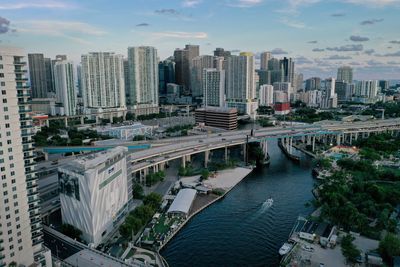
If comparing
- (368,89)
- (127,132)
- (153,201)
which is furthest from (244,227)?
(368,89)

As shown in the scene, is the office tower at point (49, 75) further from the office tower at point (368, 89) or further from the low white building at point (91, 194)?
the office tower at point (368, 89)

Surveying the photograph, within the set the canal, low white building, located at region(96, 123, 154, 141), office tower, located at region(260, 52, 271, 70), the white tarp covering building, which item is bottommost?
the canal

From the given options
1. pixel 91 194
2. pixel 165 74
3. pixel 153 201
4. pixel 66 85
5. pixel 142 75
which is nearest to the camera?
pixel 91 194

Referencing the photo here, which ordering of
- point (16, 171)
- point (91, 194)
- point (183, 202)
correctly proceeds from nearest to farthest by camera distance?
1. point (16, 171)
2. point (91, 194)
3. point (183, 202)

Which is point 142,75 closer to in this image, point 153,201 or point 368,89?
point 153,201

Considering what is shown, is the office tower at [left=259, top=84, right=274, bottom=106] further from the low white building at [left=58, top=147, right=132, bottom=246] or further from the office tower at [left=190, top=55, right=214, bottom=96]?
the low white building at [left=58, top=147, right=132, bottom=246]

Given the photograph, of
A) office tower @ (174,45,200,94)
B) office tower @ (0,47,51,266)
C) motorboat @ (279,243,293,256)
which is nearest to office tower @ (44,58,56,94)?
office tower @ (174,45,200,94)

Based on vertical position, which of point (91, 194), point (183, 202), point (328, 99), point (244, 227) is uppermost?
point (328, 99)
